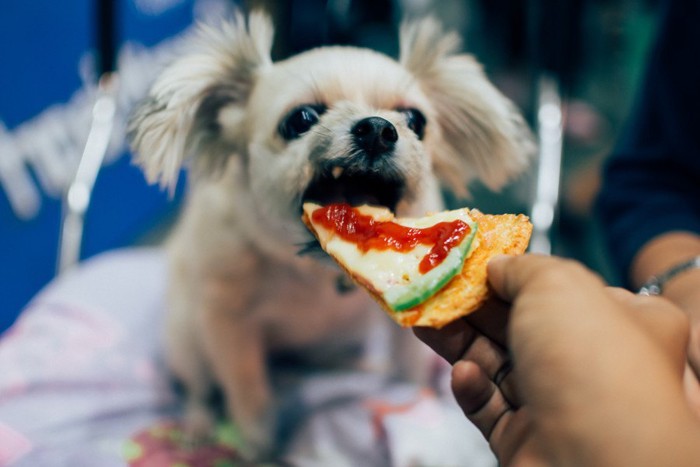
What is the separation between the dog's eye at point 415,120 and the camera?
0.57m

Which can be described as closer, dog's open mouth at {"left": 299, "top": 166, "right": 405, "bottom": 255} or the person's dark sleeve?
dog's open mouth at {"left": 299, "top": 166, "right": 405, "bottom": 255}

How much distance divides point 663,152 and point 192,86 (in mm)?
796

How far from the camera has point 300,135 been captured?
582 mm

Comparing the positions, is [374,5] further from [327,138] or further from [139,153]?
[139,153]

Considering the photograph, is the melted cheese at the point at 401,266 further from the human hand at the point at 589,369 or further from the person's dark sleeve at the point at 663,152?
the person's dark sleeve at the point at 663,152

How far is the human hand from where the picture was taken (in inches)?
12.6

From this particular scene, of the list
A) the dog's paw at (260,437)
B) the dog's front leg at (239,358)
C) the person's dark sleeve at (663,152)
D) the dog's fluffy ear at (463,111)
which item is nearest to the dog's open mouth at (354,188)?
the dog's fluffy ear at (463,111)

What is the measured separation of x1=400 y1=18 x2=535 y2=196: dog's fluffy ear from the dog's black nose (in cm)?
9

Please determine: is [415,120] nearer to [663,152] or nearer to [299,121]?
[299,121]

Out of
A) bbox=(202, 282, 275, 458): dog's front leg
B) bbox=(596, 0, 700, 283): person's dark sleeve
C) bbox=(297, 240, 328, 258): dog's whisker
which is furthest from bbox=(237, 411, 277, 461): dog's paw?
bbox=(596, 0, 700, 283): person's dark sleeve

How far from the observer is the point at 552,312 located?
A: 357mm

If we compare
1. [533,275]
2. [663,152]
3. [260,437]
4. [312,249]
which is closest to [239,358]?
[260,437]

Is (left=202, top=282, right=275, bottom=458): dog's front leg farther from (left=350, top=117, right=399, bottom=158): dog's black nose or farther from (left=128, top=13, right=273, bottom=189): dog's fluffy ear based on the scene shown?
(left=350, top=117, right=399, bottom=158): dog's black nose

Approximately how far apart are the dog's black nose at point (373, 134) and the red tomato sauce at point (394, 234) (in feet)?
0.20
